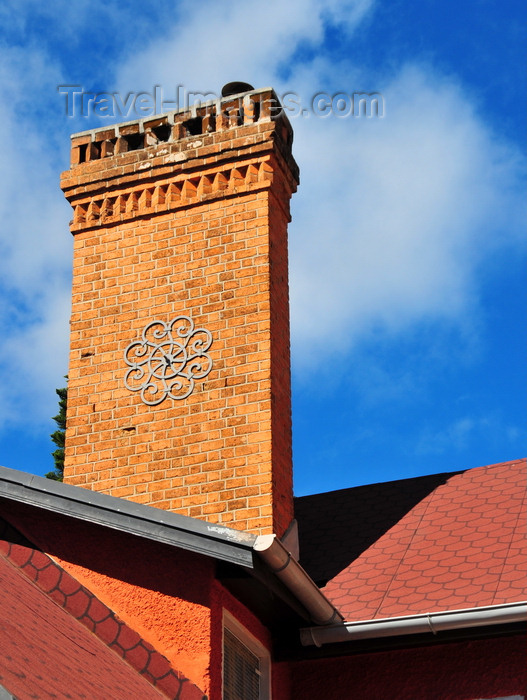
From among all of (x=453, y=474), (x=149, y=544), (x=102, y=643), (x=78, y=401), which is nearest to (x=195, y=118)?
(x=78, y=401)

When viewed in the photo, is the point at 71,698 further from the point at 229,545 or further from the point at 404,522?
the point at 404,522

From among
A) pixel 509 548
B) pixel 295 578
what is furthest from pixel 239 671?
pixel 509 548

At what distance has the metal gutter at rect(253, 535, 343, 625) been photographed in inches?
256

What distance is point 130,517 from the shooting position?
6.84 meters

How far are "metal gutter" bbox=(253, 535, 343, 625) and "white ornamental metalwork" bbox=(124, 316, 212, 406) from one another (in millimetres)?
2579

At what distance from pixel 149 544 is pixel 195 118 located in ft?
16.5

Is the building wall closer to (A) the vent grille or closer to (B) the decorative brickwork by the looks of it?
(A) the vent grille

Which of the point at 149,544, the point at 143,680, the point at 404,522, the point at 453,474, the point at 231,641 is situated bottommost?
the point at 143,680

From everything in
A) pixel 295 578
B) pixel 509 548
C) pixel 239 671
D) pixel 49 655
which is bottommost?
pixel 49 655

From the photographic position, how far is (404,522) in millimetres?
9422

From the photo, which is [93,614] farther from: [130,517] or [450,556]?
[450,556]

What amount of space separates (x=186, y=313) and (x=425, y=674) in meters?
3.86

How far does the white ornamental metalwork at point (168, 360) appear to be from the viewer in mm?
9398

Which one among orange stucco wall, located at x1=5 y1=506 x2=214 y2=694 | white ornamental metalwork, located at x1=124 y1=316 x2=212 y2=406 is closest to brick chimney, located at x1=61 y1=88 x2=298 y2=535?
white ornamental metalwork, located at x1=124 y1=316 x2=212 y2=406
